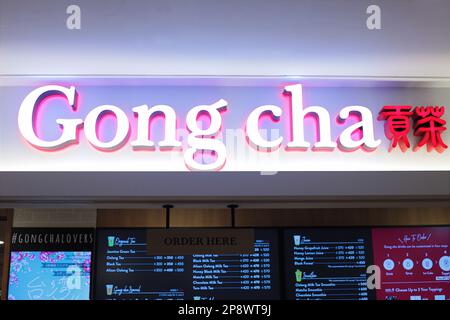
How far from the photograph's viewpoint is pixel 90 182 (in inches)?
124

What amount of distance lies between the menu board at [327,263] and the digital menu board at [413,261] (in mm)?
125

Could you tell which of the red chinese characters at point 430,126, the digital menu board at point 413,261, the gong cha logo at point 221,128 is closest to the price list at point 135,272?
the gong cha logo at point 221,128

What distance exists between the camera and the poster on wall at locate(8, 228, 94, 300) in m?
3.77

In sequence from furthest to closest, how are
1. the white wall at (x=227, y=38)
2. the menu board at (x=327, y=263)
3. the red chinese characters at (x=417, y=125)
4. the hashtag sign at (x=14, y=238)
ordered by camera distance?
1. the hashtag sign at (x=14, y=238)
2. the menu board at (x=327, y=263)
3. the red chinese characters at (x=417, y=125)
4. the white wall at (x=227, y=38)

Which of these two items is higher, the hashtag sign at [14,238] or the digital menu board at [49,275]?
the hashtag sign at [14,238]

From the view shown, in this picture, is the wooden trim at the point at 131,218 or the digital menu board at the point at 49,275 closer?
the digital menu board at the point at 49,275

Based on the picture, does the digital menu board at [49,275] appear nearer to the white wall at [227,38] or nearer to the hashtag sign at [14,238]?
the hashtag sign at [14,238]

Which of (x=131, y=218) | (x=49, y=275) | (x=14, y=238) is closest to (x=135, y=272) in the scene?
(x=131, y=218)

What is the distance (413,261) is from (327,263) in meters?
0.65

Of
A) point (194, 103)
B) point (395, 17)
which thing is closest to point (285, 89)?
point (194, 103)

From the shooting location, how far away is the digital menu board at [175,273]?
3.45m

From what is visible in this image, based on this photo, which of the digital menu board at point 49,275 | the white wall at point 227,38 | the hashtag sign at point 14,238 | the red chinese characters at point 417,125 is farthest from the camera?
the hashtag sign at point 14,238

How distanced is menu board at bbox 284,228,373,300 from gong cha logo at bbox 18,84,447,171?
68 cm
